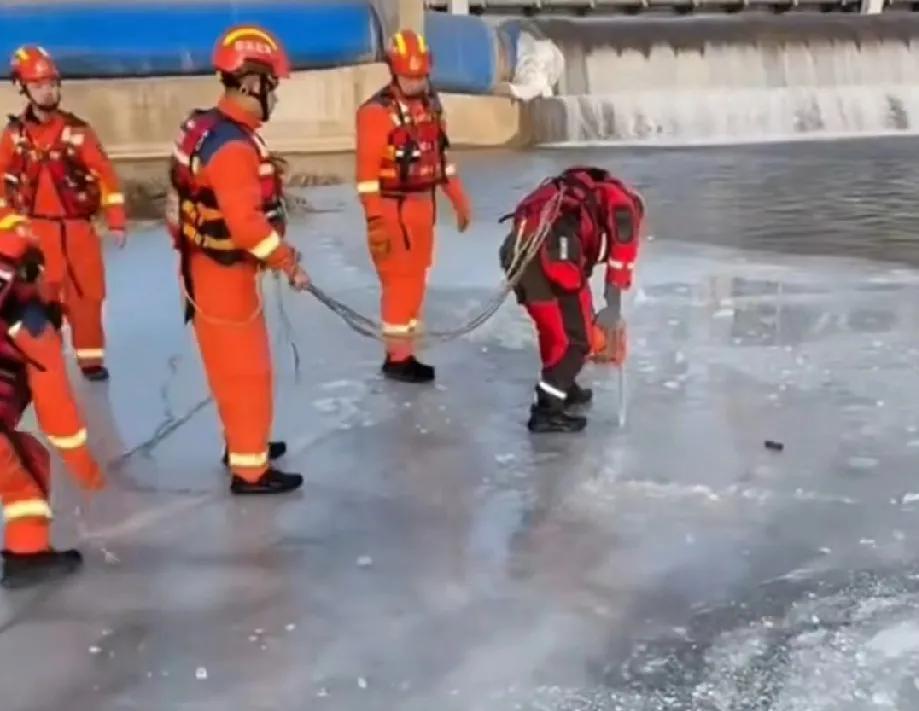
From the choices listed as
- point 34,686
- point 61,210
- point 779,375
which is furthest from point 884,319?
point 34,686

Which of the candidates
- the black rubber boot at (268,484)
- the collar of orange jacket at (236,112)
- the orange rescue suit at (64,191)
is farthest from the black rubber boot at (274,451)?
the orange rescue suit at (64,191)

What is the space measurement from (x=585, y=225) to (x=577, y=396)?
0.78 m

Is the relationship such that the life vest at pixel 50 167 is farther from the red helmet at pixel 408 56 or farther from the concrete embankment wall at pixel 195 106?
the concrete embankment wall at pixel 195 106

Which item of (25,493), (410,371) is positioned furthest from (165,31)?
(25,493)

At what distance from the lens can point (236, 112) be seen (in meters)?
4.33

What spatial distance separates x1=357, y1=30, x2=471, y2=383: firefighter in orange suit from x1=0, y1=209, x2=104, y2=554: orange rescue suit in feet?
7.29

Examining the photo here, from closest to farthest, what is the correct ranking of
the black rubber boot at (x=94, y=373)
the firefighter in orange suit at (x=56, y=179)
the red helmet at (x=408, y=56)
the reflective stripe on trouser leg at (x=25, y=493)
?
the reflective stripe on trouser leg at (x=25, y=493)
the red helmet at (x=408, y=56)
the firefighter in orange suit at (x=56, y=179)
the black rubber boot at (x=94, y=373)

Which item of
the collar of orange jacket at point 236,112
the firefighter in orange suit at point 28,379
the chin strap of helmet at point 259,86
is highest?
the chin strap of helmet at point 259,86

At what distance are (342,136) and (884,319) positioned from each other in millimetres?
11496

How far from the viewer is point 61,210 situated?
604 centimetres

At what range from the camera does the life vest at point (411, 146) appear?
5879 mm

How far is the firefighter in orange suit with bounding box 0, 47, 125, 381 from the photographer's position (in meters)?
5.98

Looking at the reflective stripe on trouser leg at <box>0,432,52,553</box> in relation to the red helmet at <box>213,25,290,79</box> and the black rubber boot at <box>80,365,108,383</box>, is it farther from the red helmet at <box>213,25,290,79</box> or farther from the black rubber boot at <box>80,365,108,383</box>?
the black rubber boot at <box>80,365,108,383</box>

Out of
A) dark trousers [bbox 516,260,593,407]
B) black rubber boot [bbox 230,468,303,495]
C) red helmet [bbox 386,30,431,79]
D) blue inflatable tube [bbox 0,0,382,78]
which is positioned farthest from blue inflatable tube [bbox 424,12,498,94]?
black rubber boot [bbox 230,468,303,495]
